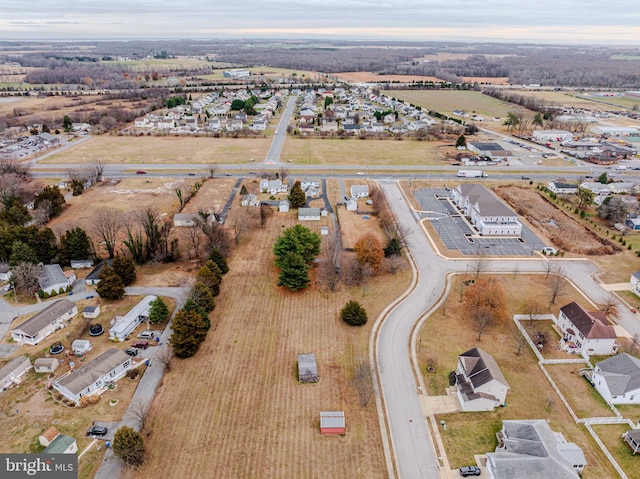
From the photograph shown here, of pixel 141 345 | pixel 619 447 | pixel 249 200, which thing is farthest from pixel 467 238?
pixel 141 345

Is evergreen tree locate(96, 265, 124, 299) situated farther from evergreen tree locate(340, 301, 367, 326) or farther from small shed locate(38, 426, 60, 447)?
evergreen tree locate(340, 301, 367, 326)

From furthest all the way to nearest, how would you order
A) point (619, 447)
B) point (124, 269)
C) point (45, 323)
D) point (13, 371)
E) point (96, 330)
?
point (124, 269) < point (96, 330) < point (45, 323) < point (13, 371) < point (619, 447)

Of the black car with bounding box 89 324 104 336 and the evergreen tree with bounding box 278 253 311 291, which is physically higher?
the evergreen tree with bounding box 278 253 311 291

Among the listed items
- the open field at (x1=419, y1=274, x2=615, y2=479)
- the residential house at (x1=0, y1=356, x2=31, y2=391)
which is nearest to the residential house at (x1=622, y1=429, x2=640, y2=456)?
the open field at (x1=419, y1=274, x2=615, y2=479)

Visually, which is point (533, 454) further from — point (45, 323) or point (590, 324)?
point (45, 323)

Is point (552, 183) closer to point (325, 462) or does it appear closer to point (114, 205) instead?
point (325, 462)

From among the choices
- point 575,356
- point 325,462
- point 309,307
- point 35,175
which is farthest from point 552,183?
point 35,175

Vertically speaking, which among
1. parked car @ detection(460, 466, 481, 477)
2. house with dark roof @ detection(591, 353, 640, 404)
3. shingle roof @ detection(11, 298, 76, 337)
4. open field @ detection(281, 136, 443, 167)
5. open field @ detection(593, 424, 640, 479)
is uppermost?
house with dark roof @ detection(591, 353, 640, 404)
